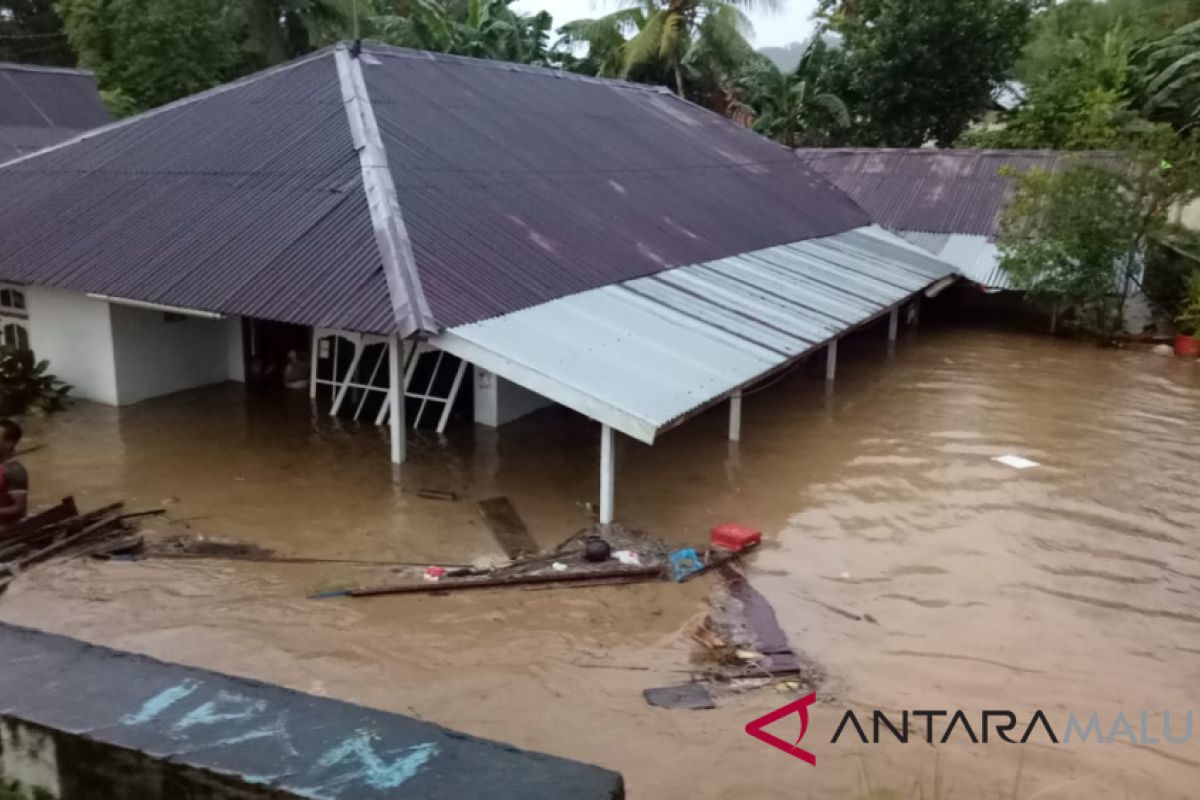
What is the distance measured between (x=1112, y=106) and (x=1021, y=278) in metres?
8.88

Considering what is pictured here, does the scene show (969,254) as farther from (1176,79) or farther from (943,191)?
(1176,79)

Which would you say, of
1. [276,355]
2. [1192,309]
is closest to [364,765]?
[276,355]

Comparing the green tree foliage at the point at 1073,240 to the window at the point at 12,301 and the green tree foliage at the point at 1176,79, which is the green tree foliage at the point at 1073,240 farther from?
the window at the point at 12,301

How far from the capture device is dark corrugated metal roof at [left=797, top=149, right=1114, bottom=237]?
2358 cm

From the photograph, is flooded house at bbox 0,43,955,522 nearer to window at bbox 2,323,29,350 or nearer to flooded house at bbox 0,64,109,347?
window at bbox 2,323,29,350

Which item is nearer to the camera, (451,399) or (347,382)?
(451,399)

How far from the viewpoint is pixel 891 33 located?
29656mm

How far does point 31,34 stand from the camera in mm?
38375

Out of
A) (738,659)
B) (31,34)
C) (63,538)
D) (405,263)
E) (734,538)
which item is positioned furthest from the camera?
(31,34)

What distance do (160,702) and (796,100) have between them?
1236 inches

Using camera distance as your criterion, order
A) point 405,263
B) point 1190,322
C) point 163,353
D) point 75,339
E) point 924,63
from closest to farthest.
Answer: point 405,263
point 75,339
point 163,353
point 1190,322
point 924,63

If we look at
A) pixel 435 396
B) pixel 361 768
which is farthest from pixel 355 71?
pixel 361 768

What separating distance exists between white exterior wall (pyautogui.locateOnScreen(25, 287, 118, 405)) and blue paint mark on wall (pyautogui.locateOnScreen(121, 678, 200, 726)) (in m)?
11.8

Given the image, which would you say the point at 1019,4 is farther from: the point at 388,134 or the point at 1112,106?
the point at 388,134
